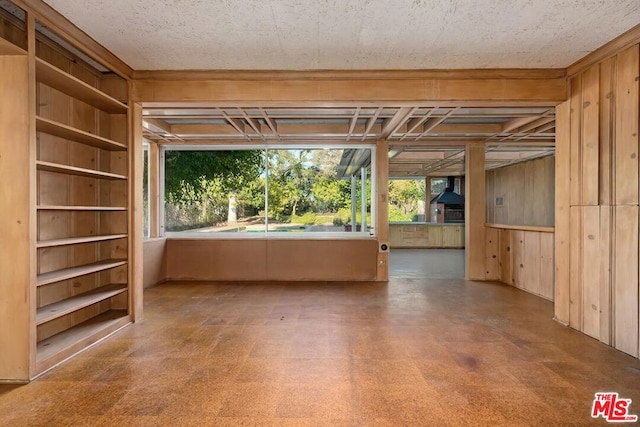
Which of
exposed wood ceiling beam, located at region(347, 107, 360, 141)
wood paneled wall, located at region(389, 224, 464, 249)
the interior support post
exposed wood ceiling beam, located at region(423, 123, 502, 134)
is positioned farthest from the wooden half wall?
wood paneled wall, located at region(389, 224, 464, 249)

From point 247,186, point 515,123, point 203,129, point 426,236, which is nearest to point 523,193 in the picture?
point 426,236

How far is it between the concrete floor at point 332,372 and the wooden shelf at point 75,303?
15.8 inches

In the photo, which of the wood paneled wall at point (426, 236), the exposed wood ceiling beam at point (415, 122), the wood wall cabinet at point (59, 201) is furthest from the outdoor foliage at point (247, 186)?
the wood paneled wall at point (426, 236)

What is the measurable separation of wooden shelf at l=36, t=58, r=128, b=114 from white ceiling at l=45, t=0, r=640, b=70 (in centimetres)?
41

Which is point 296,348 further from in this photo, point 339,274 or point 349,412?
point 339,274

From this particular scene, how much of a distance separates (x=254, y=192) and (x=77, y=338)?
3.65 m

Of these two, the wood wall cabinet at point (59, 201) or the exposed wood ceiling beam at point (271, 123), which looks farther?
the exposed wood ceiling beam at point (271, 123)

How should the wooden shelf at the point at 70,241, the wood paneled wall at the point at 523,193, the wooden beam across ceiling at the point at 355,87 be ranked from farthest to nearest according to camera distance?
the wood paneled wall at the point at 523,193 < the wooden beam across ceiling at the point at 355,87 < the wooden shelf at the point at 70,241

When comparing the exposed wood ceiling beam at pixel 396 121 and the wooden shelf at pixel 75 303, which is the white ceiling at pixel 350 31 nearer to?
the exposed wood ceiling beam at pixel 396 121

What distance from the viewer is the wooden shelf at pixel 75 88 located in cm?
254

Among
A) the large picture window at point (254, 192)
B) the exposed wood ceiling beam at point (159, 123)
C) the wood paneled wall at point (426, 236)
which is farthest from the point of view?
the wood paneled wall at point (426, 236)

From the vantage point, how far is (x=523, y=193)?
Answer: 376 inches

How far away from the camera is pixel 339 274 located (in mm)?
5832

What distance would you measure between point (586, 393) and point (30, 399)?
3631 mm
